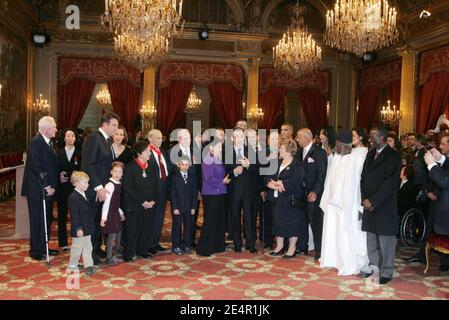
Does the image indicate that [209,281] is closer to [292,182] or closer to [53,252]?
[292,182]

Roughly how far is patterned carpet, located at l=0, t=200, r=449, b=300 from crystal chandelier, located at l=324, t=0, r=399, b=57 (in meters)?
3.89

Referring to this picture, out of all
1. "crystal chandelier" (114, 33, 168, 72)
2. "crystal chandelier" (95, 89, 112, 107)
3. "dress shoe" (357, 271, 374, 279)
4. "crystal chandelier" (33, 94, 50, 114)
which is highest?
"crystal chandelier" (114, 33, 168, 72)

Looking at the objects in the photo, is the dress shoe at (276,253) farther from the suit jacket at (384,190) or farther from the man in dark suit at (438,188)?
the man in dark suit at (438,188)

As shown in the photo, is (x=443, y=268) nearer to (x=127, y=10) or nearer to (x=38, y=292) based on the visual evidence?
(x=38, y=292)

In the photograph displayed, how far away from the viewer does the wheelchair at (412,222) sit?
6.45 metres

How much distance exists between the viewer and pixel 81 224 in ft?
15.8

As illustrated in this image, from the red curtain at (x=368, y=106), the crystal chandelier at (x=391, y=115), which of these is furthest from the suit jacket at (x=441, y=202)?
the red curtain at (x=368, y=106)

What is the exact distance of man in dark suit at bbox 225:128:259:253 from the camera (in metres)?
6.02

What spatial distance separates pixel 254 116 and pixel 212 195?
7761 mm

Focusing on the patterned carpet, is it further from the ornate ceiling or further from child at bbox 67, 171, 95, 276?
the ornate ceiling

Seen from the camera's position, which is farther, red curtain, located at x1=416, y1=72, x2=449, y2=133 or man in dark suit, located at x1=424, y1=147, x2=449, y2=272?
red curtain, located at x1=416, y1=72, x2=449, y2=133

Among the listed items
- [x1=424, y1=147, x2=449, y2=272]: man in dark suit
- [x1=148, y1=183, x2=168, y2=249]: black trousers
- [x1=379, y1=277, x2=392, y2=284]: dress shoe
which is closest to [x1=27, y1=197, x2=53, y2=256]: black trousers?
[x1=148, y1=183, x2=168, y2=249]: black trousers

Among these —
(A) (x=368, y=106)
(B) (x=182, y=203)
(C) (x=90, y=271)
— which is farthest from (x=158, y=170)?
(A) (x=368, y=106)

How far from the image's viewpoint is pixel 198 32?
12.9 metres
